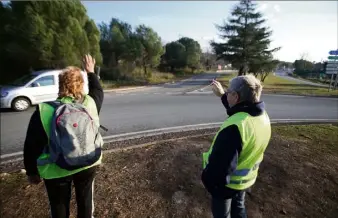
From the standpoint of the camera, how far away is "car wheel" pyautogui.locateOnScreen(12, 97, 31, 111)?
961 cm

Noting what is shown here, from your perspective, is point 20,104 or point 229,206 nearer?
point 229,206

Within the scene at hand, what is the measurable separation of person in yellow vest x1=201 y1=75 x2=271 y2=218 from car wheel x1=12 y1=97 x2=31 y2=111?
9.70 m

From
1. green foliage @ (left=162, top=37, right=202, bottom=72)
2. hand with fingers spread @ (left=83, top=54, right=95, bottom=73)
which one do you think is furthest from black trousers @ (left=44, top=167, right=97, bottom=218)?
green foliage @ (left=162, top=37, right=202, bottom=72)

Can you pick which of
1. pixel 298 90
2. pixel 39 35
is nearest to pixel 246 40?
pixel 298 90

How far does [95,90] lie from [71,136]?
79cm

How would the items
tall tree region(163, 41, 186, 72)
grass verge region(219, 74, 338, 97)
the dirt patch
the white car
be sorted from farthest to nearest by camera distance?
tall tree region(163, 41, 186, 72) → grass verge region(219, 74, 338, 97) → the white car → the dirt patch

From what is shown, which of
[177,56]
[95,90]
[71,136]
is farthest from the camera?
[177,56]

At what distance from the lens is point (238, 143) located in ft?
6.29

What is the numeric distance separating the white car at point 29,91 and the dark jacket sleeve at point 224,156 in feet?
28.2

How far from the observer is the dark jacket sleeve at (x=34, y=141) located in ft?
6.62

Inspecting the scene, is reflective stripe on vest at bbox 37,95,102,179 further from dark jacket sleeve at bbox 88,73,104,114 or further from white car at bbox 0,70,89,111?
white car at bbox 0,70,89,111

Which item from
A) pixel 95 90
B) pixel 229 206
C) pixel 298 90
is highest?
pixel 95 90

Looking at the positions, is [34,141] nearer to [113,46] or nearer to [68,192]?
[68,192]

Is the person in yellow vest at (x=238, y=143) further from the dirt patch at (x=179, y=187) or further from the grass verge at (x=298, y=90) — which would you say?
the grass verge at (x=298, y=90)
